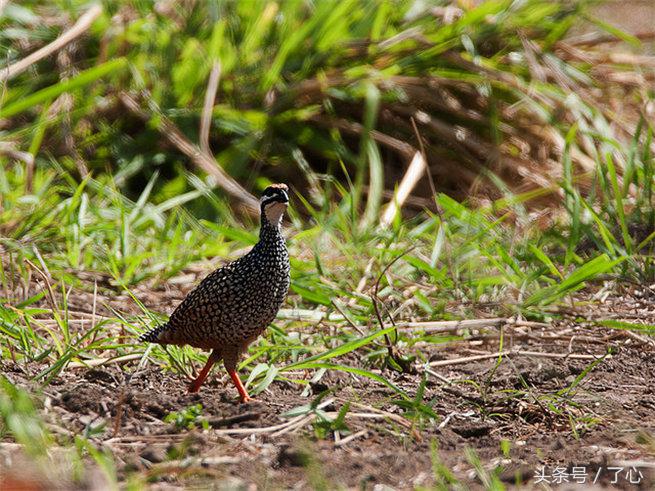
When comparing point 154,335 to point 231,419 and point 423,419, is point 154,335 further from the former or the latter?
point 423,419

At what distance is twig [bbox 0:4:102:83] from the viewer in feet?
21.4

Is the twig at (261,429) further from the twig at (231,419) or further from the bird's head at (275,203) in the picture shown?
the bird's head at (275,203)

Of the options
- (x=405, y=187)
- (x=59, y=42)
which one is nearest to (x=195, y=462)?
(x=405, y=187)

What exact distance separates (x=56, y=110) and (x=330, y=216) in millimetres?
2286

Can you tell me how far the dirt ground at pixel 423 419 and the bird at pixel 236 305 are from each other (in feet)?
0.66

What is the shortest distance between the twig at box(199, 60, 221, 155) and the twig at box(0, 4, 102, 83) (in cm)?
92

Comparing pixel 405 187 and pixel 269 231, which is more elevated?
pixel 269 231

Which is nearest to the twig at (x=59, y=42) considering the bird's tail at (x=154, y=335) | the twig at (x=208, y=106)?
the twig at (x=208, y=106)

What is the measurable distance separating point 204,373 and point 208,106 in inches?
124

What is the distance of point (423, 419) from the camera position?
3789 millimetres

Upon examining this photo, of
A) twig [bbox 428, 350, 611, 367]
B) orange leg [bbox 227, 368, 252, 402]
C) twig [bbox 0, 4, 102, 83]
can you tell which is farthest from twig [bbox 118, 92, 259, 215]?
orange leg [bbox 227, 368, 252, 402]

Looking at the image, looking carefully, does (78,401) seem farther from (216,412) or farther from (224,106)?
(224,106)

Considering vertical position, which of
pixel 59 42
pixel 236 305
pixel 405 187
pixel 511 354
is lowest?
pixel 511 354

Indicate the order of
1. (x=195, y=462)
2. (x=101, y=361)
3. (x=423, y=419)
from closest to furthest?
(x=195, y=462), (x=423, y=419), (x=101, y=361)
